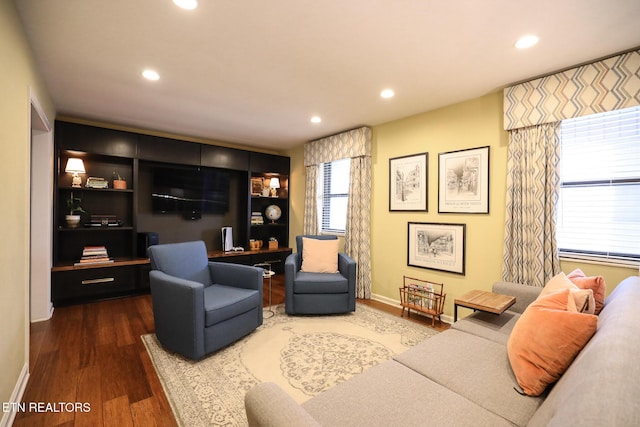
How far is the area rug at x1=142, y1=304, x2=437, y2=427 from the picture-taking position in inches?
71.4

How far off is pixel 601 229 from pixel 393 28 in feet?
7.53

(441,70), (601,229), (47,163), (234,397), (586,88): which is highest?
(441,70)

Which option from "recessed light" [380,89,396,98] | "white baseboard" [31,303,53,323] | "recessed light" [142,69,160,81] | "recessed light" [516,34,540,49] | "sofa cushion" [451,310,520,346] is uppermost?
"recessed light" [142,69,160,81]

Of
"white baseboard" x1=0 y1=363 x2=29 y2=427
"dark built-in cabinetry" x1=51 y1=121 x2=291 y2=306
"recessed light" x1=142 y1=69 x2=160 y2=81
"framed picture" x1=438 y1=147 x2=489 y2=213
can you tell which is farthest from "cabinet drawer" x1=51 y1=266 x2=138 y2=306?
"framed picture" x1=438 y1=147 x2=489 y2=213

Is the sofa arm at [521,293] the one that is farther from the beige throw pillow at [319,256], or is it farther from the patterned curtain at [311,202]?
the patterned curtain at [311,202]

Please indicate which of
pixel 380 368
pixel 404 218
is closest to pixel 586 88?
pixel 404 218

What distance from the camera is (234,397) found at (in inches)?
73.5

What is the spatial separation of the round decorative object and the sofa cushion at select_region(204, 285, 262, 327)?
261 centimetres

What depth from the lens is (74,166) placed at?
3.57 m

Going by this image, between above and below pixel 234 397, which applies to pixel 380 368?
above

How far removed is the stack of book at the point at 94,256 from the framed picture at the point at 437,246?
13.1 feet

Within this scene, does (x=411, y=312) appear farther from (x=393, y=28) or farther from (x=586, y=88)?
(x=393, y=28)

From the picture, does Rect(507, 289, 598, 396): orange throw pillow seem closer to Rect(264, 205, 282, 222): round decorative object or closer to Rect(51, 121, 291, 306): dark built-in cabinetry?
Rect(51, 121, 291, 306): dark built-in cabinetry

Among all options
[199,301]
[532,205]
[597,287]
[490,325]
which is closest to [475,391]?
[490,325]
